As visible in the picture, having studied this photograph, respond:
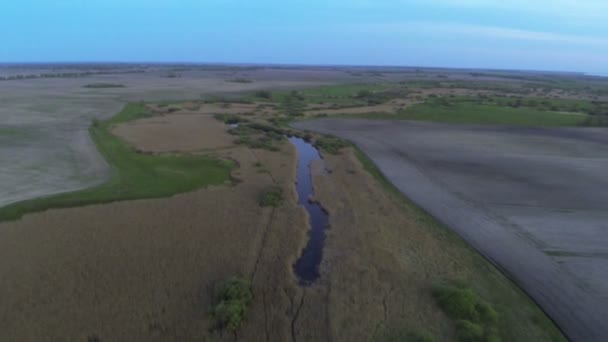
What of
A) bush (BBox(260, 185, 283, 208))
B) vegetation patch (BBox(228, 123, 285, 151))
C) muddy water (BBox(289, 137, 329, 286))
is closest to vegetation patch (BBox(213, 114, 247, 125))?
vegetation patch (BBox(228, 123, 285, 151))

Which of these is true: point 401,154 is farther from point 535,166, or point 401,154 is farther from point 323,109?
point 323,109

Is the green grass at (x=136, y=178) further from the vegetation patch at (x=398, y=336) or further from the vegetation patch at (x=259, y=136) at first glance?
the vegetation patch at (x=398, y=336)

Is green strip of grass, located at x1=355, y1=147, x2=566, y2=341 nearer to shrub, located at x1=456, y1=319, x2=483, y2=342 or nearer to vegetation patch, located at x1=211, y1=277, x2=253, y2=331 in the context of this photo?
shrub, located at x1=456, y1=319, x2=483, y2=342

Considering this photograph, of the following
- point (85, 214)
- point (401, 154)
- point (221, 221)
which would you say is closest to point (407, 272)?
point (221, 221)

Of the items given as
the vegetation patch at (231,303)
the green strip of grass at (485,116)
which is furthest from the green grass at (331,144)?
the vegetation patch at (231,303)

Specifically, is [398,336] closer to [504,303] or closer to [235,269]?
[504,303]

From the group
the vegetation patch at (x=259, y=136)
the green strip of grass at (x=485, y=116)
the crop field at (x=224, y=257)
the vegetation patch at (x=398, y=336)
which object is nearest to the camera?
the vegetation patch at (x=398, y=336)

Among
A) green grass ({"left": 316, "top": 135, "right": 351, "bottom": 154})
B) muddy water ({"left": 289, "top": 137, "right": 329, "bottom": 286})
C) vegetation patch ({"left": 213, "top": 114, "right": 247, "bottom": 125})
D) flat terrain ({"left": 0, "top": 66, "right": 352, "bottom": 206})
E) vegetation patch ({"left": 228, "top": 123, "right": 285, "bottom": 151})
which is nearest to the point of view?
muddy water ({"left": 289, "top": 137, "right": 329, "bottom": 286})
